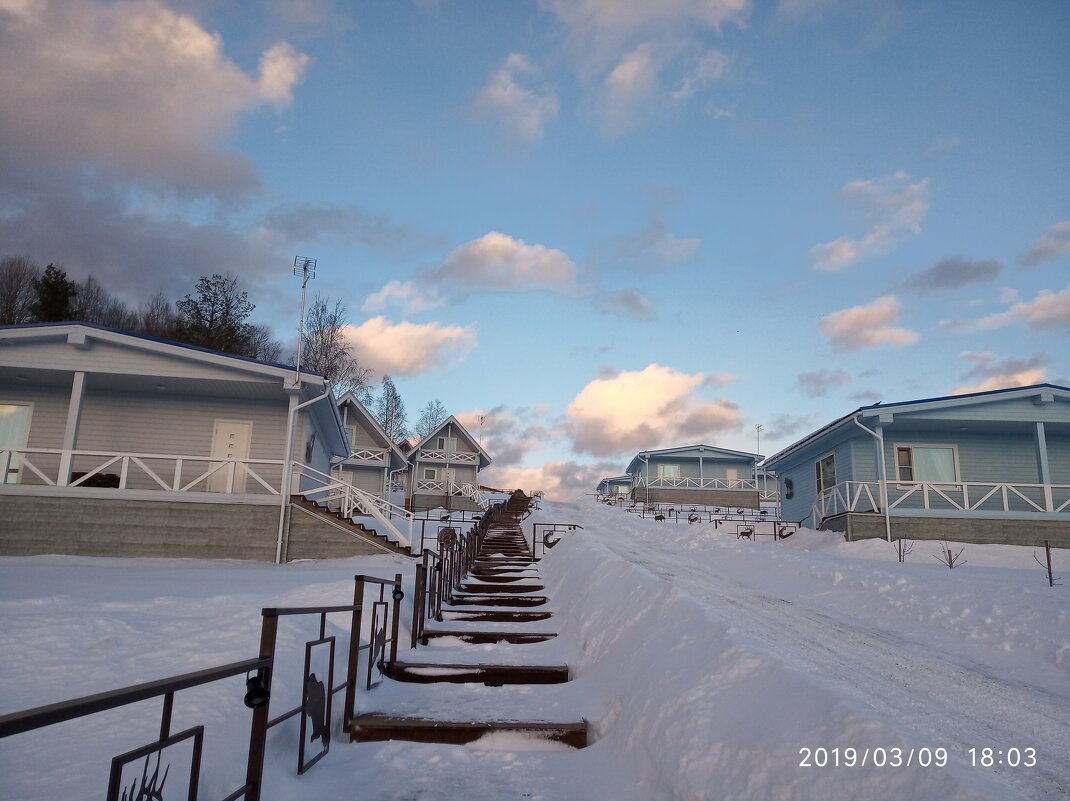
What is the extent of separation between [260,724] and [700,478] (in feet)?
163

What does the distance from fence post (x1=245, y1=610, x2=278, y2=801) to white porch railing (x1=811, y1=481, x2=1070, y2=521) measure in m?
20.6

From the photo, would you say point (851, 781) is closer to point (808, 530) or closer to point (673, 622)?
point (673, 622)

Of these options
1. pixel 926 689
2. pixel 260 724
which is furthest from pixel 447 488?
pixel 260 724

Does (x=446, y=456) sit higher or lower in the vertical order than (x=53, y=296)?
lower

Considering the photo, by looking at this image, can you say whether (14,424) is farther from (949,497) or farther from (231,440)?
(949,497)

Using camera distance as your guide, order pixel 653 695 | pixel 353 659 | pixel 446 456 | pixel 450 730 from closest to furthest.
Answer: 1. pixel 653 695
2. pixel 450 730
3. pixel 353 659
4. pixel 446 456

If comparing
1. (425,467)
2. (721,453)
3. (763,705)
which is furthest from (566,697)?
(721,453)

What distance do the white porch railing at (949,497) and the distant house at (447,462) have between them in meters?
28.1

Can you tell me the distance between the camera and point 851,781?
295 cm

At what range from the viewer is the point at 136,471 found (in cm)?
1852

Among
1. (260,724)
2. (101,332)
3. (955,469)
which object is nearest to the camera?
(260,724)

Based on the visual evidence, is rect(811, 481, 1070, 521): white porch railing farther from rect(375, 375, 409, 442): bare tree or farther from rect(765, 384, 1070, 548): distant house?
rect(375, 375, 409, 442): bare tree

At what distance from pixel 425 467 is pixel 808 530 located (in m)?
31.2
